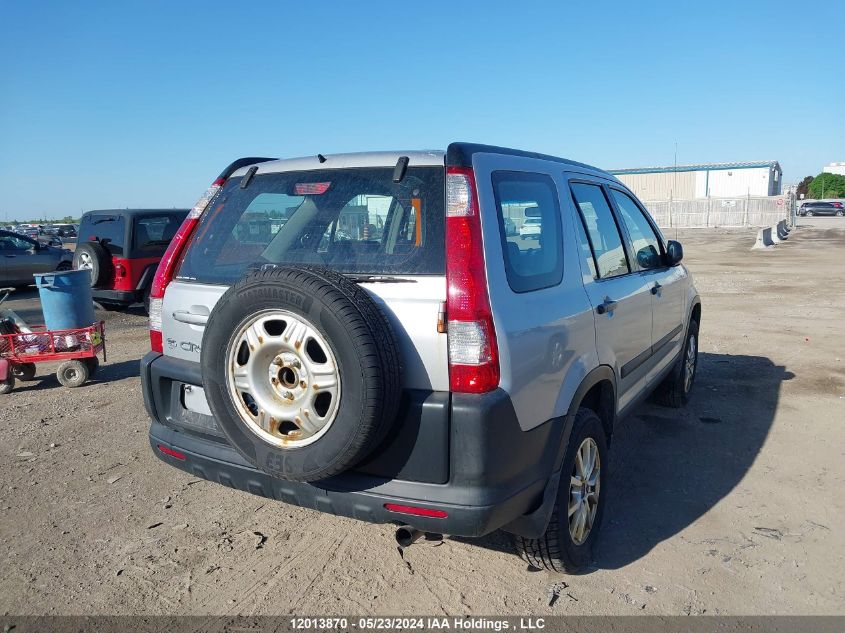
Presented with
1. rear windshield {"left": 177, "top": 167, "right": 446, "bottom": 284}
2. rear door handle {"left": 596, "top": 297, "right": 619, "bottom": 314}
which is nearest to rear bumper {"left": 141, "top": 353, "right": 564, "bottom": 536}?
rear windshield {"left": 177, "top": 167, "right": 446, "bottom": 284}

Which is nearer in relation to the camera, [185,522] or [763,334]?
[185,522]

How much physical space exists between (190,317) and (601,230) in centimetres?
227

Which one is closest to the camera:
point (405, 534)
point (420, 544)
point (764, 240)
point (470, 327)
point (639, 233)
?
point (470, 327)

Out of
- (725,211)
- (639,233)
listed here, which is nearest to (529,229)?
A: (639,233)

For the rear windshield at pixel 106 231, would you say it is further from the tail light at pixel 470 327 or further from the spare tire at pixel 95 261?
the tail light at pixel 470 327

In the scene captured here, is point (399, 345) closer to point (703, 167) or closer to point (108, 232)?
point (108, 232)

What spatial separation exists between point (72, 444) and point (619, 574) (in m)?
4.01

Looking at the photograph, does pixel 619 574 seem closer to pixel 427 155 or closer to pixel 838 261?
pixel 427 155

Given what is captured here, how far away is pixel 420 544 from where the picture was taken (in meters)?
3.53

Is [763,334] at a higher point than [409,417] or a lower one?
lower

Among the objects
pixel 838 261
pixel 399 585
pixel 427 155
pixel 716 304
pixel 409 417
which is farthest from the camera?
pixel 838 261

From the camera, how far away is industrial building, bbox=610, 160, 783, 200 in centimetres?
6103

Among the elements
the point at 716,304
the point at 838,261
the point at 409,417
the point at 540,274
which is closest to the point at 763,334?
the point at 716,304

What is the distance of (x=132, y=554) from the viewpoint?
11.2 ft
